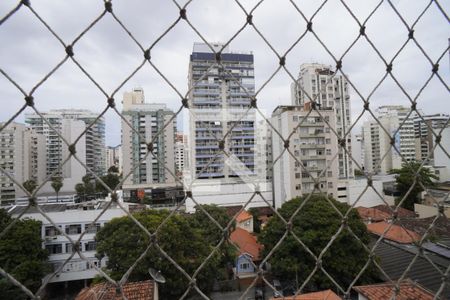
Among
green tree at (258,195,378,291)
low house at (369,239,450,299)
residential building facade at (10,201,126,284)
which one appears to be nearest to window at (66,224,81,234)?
residential building facade at (10,201,126,284)

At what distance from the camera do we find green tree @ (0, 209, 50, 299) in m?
4.34

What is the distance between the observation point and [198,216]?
5914 mm

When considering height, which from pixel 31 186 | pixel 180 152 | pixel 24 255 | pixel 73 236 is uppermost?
pixel 180 152

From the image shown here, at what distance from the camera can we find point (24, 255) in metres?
4.74

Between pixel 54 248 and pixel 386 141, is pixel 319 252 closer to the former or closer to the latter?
pixel 54 248

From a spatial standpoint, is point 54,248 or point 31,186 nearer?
point 31,186

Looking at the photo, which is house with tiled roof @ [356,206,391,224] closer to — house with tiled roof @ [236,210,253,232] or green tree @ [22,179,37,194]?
house with tiled roof @ [236,210,253,232]

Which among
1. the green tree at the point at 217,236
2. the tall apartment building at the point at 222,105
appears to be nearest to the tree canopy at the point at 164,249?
the green tree at the point at 217,236

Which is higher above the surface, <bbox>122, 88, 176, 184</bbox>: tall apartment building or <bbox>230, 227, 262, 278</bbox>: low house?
<bbox>122, 88, 176, 184</bbox>: tall apartment building

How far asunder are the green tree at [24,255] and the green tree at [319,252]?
3.88 m

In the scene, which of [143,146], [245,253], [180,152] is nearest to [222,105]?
[180,152]

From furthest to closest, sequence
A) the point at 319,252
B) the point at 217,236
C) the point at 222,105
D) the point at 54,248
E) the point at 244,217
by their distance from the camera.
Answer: the point at 222,105 → the point at 244,217 → the point at 54,248 → the point at 217,236 → the point at 319,252

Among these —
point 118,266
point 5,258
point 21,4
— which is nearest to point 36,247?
point 5,258

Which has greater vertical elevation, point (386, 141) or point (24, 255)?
point (386, 141)
